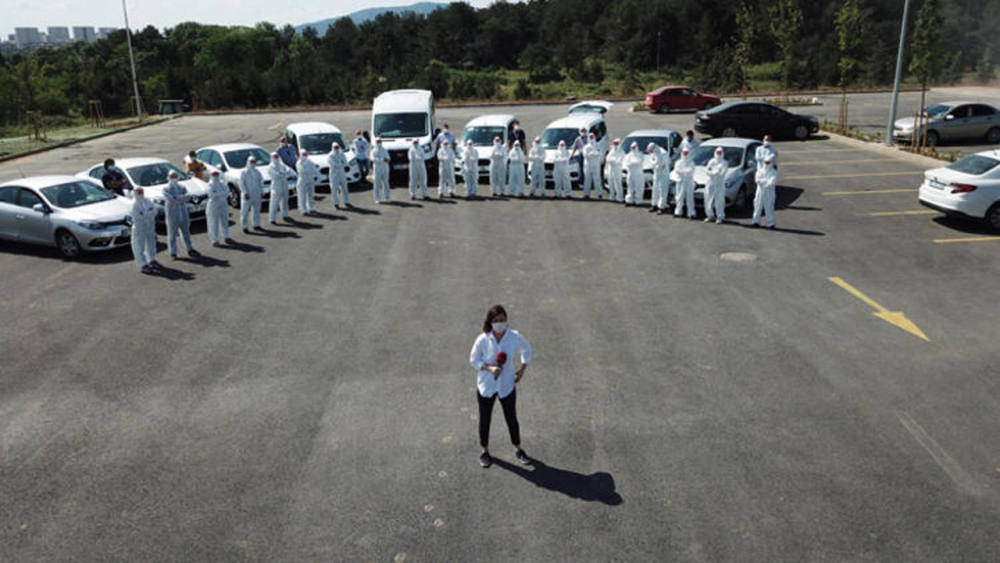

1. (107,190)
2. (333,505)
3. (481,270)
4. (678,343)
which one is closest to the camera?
(333,505)

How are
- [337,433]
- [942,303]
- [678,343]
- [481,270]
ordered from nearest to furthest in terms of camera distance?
[337,433]
[678,343]
[942,303]
[481,270]

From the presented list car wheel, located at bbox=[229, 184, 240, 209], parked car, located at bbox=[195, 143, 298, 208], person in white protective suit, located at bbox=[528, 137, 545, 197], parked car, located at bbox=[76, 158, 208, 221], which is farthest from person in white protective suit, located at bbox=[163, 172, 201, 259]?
person in white protective suit, located at bbox=[528, 137, 545, 197]

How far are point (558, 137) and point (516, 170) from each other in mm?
2320

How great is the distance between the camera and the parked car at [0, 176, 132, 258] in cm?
1480

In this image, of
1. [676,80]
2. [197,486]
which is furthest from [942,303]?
[676,80]

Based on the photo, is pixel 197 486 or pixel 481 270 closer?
pixel 197 486

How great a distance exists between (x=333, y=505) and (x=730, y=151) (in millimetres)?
14896

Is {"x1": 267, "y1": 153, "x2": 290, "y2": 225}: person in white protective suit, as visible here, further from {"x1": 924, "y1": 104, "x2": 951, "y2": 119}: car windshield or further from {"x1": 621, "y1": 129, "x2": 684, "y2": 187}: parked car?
{"x1": 924, "y1": 104, "x2": 951, "y2": 119}: car windshield

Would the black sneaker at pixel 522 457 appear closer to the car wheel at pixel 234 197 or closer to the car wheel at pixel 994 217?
the car wheel at pixel 994 217

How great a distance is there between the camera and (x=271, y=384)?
9344 millimetres

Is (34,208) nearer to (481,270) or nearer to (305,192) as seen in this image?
(305,192)

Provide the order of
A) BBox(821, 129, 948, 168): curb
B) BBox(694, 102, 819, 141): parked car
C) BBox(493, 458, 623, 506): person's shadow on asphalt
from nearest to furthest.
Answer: BBox(493, 458, 623, 506): person's shadow on asphalt → BBox(821, 129, 948, 168): curb → BBox(694, 102, 819, 141): parked car

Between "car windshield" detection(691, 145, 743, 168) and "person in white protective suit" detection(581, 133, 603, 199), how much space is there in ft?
8.29

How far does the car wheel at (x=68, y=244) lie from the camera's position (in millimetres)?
14859
